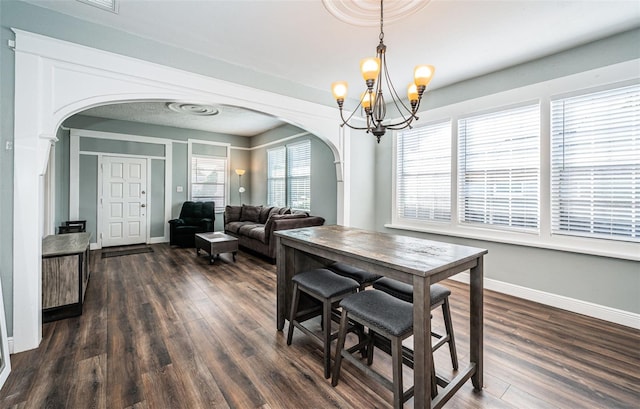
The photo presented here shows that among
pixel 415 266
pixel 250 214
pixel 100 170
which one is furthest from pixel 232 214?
pixel 415 266

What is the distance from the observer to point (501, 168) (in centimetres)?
337

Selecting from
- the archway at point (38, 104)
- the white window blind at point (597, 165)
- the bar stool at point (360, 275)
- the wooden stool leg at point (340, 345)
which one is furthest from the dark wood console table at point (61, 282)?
the white window blind at point (597, 165)

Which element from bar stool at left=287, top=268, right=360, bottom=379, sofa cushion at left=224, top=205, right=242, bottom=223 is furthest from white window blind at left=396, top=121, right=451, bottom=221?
sofa cushion at left=224, top=205, right=242, bottom=223

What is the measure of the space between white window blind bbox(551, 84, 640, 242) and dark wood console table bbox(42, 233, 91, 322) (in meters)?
5.02

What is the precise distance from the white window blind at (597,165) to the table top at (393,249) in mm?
1981

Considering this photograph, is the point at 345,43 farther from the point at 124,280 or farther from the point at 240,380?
the point at 124,280

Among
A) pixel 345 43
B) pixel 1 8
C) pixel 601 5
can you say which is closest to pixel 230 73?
pixel 345 43

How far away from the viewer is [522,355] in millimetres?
2080

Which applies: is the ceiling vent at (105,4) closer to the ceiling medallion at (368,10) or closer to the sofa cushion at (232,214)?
the ceiling medallion at (368,10)

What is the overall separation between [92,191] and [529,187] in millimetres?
7609

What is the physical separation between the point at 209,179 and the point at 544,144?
688 cm

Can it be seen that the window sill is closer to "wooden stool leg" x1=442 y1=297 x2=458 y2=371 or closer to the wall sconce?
"wooden stool leg" x1=442 y1=297 x2=458 y2=371

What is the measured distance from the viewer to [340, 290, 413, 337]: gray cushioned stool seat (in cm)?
144

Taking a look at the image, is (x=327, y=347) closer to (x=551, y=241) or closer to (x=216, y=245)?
(x=551, y=241)
